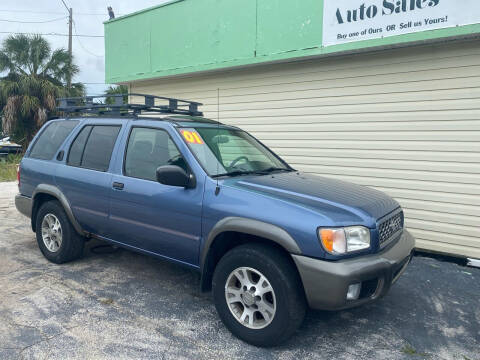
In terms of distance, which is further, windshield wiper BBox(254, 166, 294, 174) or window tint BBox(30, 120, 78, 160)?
window tint BBox(30, 120, 78, 160)

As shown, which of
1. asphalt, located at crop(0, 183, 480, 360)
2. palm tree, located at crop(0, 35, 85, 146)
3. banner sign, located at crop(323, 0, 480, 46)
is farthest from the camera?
palm tree, located at crop(0, 35, 85, 146)

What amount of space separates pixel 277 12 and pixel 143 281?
16.1ft

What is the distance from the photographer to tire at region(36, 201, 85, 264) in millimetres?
4488

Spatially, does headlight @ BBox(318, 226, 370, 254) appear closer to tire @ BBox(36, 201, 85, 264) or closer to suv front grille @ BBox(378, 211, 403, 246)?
suv front grille @ BBox(378, 211, 403, 246)

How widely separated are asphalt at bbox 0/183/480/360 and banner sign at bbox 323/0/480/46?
3.17 meters

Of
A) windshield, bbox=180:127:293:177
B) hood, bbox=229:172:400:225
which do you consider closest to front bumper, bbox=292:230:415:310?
hood, bbox=229:172:400:225

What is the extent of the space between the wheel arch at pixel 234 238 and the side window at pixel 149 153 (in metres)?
0.73

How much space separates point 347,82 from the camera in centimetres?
607

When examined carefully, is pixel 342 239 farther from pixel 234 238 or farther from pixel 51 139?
pixel 51 139

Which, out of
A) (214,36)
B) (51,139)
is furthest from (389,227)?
(214,36)

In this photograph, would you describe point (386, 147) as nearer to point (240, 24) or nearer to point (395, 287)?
point (395, 287)

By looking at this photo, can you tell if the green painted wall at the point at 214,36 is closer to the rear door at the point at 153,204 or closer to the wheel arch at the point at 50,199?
the rear door at the point at 153,204

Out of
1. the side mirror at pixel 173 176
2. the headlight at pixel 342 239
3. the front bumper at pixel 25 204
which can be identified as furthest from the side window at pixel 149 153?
the front bumper at pixel 25 204

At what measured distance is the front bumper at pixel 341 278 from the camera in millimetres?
2674
